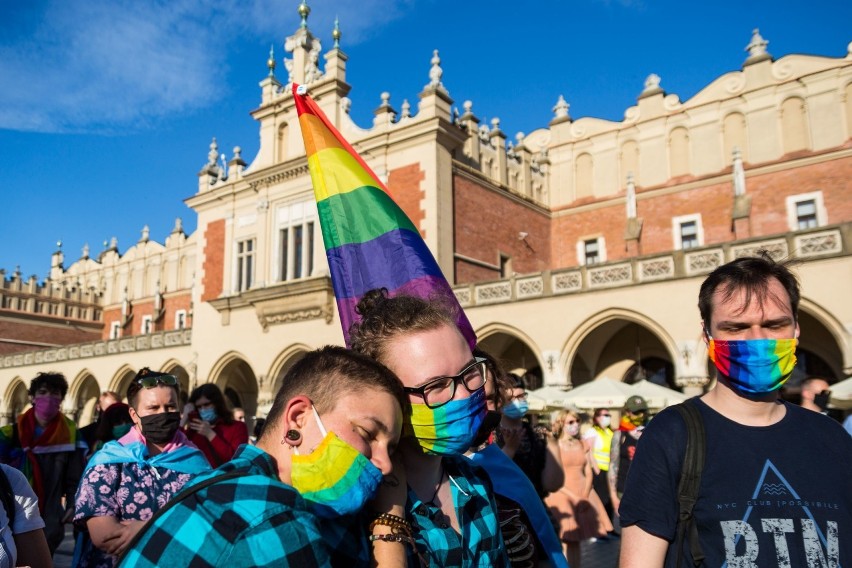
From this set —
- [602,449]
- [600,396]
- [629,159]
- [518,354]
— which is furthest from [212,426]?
[629,159]

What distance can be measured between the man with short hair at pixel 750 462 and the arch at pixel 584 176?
20726 millimetres

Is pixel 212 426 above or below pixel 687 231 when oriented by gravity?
below

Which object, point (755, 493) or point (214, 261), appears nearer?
point (755, 493)

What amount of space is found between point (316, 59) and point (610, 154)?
390 inches

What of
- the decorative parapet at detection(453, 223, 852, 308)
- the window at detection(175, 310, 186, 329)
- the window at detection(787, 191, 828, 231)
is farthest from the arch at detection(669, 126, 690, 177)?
the window at detection(175, 310, 186, 329)

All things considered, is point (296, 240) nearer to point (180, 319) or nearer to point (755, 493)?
point (180, 319)

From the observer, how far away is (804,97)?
18656 millimetres

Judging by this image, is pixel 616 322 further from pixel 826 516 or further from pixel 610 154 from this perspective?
pixel 826 516

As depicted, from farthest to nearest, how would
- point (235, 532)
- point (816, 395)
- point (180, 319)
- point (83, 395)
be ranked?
point (180, 319)
point (83, 395)
point (816, 395)
point (235, 532)

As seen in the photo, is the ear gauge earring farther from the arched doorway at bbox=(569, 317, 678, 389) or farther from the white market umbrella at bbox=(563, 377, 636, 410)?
the arched doorway at bbox=(569, 317, 678, 389)

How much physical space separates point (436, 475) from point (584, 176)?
2184 centimetres

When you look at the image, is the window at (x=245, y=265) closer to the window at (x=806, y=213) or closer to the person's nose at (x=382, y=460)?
Result: the window at (x=806, y=213)

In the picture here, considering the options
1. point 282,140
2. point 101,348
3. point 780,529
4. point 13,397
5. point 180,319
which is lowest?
point 13,397

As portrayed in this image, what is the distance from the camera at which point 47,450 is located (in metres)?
4.94
